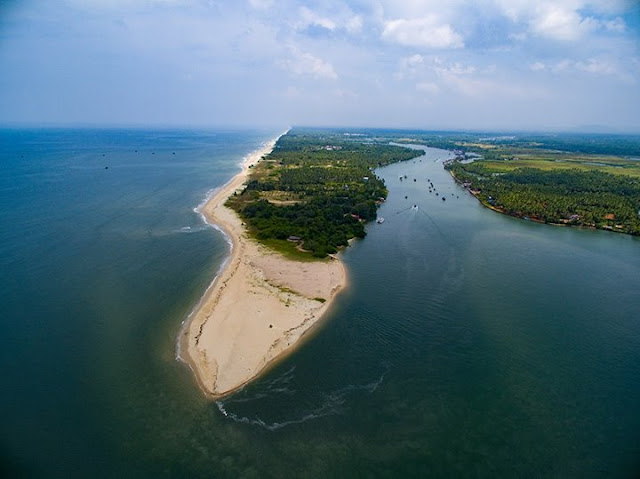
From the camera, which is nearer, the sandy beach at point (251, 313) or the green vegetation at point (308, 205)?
the sandy beach at point (251, 313)

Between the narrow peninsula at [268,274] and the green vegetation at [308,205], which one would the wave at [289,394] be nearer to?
the narrow peninsula at [268,274]

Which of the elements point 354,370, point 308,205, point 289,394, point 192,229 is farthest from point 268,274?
point 308,205

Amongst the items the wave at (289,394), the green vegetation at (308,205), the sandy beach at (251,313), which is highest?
the green vegetation at (308,205)

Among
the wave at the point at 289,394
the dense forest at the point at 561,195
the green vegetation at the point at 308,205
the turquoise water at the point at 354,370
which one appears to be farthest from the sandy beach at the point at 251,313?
the dense forest at the point at 561,195

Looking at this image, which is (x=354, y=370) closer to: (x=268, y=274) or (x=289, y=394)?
(x=289, y=394)

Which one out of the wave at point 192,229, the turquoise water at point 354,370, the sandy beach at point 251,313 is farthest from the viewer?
the wave at point 192,229

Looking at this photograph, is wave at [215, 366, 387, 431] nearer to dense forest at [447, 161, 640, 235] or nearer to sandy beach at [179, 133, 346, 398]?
sandy beach at [179, 133, 346, 398]

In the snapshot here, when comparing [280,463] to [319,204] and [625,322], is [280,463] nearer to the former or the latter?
[625,322]
